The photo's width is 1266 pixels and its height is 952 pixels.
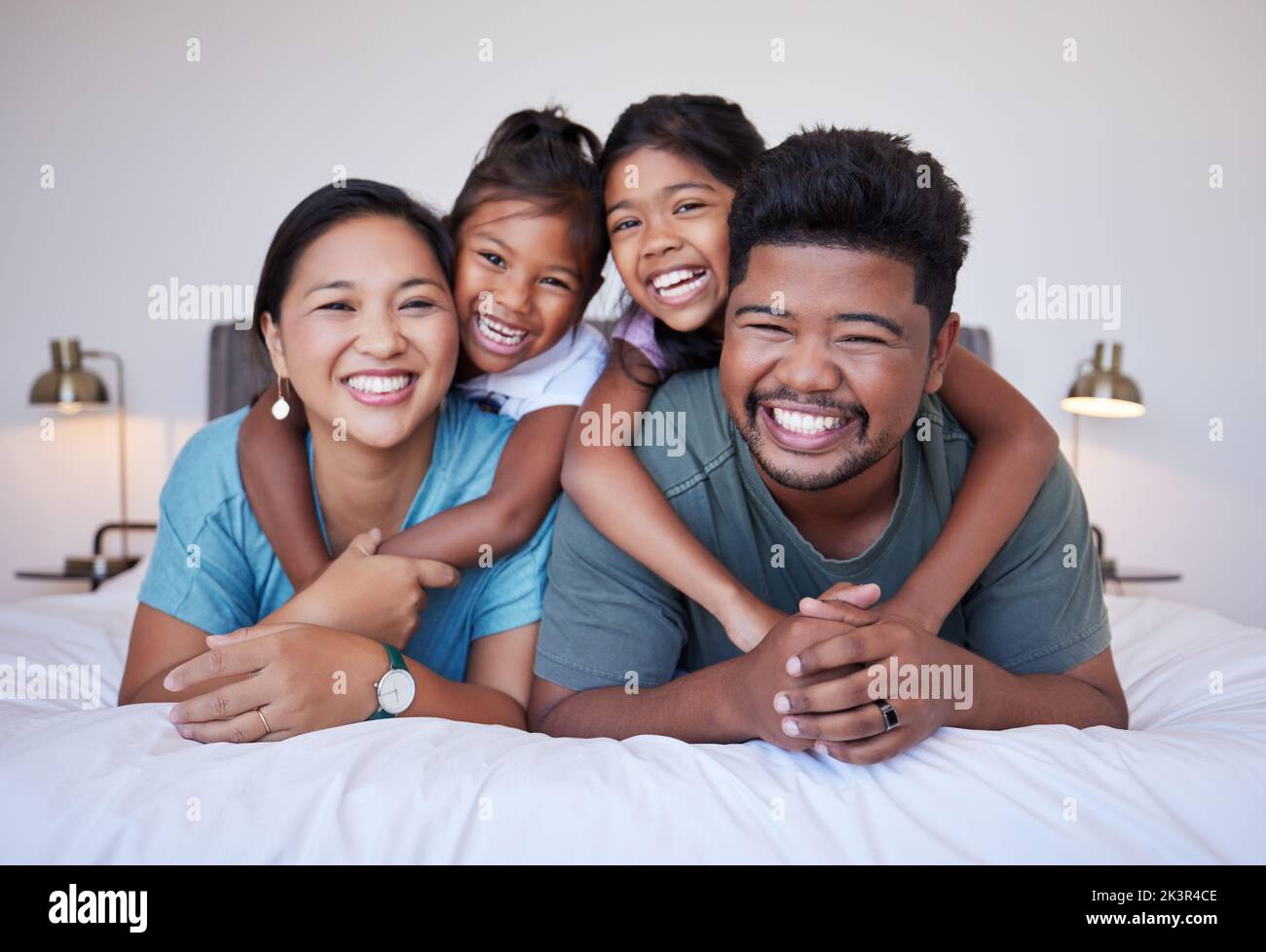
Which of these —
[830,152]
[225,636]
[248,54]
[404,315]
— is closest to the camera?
[225,636]

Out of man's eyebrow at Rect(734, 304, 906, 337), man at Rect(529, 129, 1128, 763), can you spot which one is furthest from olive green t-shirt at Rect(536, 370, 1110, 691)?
man's eyebrow at Rect(734, 304, 906, 337)

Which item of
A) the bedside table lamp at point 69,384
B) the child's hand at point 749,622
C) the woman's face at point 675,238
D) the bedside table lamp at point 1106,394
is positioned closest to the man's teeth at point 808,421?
the child's hand at point 749,622

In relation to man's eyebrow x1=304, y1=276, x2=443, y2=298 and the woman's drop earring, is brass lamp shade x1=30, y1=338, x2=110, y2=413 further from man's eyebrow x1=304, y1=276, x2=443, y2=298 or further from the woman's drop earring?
man's eyebrow x1=304, y1=276, x2=443, y2=298

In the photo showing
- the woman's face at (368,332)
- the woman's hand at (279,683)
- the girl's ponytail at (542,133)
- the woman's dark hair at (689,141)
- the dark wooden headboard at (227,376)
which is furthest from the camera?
the dark wooden headboard at (227,376)

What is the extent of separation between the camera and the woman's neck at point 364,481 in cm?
178

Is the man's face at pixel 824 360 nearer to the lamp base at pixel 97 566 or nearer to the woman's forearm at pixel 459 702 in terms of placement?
the woman's forearm at pixel 459 702

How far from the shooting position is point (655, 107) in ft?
6.22

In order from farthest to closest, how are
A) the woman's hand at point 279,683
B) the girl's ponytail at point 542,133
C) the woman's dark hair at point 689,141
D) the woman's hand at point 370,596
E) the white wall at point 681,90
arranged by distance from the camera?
the white wall at point 681,90, the girl's ponytail at point 542,133, the woman's dark hair at point 689,141, the woman's hand at point 370,596, the woman's hand at point 279,683

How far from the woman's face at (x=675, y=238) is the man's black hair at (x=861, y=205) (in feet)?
0.96

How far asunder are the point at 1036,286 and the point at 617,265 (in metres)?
2.69

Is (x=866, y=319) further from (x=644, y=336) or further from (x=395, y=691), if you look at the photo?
(x=395, y=691)

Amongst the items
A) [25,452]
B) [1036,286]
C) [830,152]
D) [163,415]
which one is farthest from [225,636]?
[1036,286]

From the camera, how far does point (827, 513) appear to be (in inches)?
63.5
